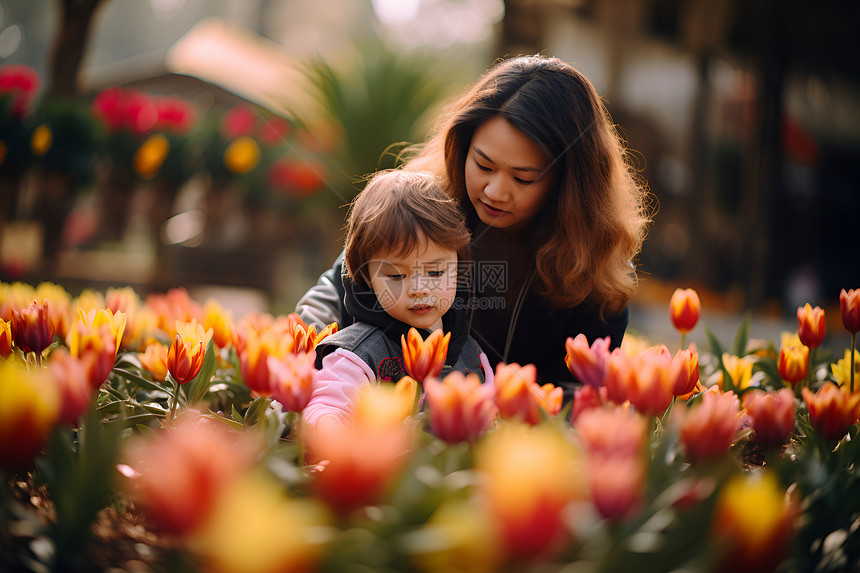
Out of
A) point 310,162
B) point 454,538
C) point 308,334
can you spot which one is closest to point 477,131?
point 308,334

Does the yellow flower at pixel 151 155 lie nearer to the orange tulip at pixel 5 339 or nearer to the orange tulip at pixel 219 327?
the orange tulip at pixel 219 327

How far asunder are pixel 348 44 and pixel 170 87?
3049 mm

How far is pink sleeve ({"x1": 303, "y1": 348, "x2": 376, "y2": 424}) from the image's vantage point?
4.10ft

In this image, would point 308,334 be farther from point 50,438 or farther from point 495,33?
point 495,33

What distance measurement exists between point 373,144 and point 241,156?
111cm

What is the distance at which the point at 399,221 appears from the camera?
148 cm

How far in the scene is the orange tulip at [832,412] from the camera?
1074 mm

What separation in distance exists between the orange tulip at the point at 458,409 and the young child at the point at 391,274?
51cm

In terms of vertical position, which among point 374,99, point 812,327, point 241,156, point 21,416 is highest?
point 374,99

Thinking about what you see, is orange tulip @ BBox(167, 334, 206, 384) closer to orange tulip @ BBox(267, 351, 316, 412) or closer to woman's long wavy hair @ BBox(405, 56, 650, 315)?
orange tulip @ BBox(267, 351, 316, 412)

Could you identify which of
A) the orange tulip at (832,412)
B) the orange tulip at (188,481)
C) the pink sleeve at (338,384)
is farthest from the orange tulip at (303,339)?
the orange tulip at (832,412)

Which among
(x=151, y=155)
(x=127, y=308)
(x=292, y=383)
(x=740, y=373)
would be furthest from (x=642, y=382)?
(x=151, y=155)

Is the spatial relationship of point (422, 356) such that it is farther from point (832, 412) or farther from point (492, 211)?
point (492, 211)

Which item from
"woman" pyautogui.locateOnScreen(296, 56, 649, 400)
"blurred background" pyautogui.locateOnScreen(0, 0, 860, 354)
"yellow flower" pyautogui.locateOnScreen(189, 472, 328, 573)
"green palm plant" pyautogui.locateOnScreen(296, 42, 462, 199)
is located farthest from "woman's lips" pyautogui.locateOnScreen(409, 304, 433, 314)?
"green palm plant" pyautogui.locateOnScreen(296, 42, 462, 199)
